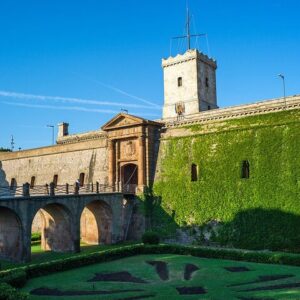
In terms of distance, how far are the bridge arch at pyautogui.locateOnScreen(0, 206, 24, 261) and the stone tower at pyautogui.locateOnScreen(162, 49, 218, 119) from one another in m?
22.7

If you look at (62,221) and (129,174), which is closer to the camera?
(62,221)

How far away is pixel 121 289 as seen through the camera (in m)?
18.0

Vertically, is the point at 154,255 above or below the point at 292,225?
below

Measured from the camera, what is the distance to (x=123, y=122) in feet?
120

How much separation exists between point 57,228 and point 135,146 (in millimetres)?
9876

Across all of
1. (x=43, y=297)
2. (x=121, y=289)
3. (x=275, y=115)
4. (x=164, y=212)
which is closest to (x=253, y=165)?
(x=275, y=115)

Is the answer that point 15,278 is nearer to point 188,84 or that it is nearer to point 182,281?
point 182,281

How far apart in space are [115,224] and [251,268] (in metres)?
14.8

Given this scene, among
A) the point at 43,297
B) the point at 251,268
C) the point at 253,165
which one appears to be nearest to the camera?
the point at 43,297

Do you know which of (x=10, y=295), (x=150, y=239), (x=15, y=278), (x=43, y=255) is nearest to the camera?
(x=10, y=295)

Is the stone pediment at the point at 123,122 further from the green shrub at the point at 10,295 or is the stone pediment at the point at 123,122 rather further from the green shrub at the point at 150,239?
the green shrub at the point at 10,295

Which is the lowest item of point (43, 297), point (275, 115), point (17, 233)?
point (43, 297)

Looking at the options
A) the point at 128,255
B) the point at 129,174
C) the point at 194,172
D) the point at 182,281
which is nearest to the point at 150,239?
the point at 128,255

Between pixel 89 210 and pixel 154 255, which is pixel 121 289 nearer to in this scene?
pixel 154 255
